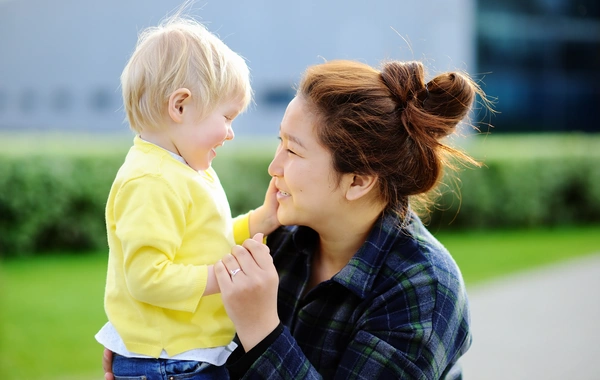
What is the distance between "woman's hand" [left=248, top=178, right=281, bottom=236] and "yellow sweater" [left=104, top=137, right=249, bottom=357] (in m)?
0.23

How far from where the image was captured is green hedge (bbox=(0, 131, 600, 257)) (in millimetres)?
7555

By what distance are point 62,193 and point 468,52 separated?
41.1ft

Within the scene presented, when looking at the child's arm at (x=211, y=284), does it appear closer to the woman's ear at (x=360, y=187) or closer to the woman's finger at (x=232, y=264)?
the woman's finger at (x=232, y=264)

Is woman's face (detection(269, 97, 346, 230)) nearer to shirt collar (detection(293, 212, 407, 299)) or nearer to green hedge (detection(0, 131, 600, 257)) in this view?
shirt collar (detection(293, 212, 407, 299))

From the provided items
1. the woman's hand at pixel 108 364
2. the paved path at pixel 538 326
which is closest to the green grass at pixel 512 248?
the paved path at pixel 538 326

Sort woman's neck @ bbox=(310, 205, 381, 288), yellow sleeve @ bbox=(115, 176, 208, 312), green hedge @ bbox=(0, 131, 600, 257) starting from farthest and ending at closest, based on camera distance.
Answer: green hedge @ bbox=(0, 131, 600, 257) → woman's neck @ bbox=(310, 205, 381, 288) → yellow sleeve @ bbox=(115, 176, 208, 312)

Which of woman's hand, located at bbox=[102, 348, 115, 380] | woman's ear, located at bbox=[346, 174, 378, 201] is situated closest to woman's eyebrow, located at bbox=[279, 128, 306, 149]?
woman's ear, located at bbox=[346, 174, 378, 201]

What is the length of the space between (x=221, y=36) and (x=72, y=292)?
1279 centimetres

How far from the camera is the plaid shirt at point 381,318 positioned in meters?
1.87

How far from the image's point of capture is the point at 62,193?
7.68m

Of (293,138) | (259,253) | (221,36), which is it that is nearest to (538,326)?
(293,138)

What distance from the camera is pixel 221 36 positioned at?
18.4 metres

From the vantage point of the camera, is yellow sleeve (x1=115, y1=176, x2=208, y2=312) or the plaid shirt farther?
the plaid shirt

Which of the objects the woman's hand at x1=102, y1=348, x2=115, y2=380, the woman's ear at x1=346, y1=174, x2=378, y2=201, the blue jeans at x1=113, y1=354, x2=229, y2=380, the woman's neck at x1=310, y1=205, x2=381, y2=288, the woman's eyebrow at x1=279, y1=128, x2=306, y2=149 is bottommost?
the woman's hand at x1=102, y1=348, x2=115, y2=380
